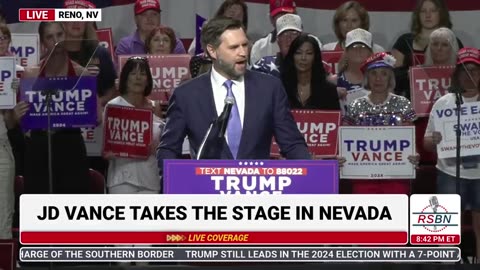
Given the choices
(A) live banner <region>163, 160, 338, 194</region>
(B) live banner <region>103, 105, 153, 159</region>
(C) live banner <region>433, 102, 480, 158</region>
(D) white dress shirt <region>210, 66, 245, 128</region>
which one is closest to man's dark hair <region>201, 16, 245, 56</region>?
(D) white dress shirt <region>210, 66, 245, 128</region>

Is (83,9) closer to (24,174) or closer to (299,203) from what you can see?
(24,174)

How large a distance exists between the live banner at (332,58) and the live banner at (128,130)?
1190 millimetres

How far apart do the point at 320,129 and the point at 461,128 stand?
0.70 metres

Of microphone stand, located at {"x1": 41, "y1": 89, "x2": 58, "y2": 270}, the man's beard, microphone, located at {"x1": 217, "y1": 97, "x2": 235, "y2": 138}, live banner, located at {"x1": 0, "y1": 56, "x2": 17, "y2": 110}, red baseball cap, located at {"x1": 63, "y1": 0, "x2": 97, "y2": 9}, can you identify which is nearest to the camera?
microphone, located at {"x1": 217, "y1": 97, "x2": 235, "y2": 138}

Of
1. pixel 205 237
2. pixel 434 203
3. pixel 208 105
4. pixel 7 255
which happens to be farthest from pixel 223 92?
pixel 7 255

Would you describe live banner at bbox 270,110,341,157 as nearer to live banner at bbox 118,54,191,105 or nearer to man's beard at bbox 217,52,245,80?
live banner at bbox 118,54,191,105

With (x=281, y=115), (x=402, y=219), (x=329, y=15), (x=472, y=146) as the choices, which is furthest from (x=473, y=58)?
(x=281, y=115)

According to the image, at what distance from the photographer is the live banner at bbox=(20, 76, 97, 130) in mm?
7566

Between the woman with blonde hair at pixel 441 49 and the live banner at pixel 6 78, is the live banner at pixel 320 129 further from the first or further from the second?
the live banner at pixel 6 78

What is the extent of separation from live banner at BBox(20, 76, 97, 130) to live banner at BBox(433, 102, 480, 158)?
5.72ft

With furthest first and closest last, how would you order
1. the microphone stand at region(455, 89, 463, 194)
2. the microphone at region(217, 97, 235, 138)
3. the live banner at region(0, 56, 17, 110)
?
the live banner at region(0, 56, 17, 110), the microphone stand at region(455, 89, 463, 194), the microphone at region(217, 97, 235, 138)

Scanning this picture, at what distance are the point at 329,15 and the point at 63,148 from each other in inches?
87.9

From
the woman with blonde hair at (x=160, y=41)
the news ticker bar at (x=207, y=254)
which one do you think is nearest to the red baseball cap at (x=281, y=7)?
the woman with blonde hair at (x=160, y=41)

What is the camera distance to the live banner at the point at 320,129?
7.62m
